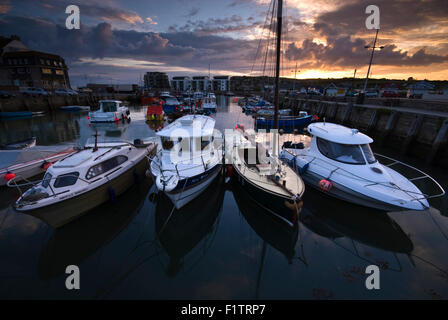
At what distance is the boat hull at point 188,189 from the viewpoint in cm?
770

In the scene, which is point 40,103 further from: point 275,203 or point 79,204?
point 275,203

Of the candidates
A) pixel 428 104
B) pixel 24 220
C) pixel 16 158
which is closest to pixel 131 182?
pixel 24 220

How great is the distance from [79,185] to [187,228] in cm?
449

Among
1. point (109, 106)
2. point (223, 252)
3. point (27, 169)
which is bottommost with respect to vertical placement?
point (223, 252)

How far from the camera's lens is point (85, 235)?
714 centimetres

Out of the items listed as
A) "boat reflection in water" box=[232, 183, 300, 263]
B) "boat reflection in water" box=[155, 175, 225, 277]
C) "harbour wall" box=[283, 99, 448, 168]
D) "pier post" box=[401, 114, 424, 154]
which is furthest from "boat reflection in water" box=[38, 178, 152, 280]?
"pier post" box=[401, 114, 424, 154]

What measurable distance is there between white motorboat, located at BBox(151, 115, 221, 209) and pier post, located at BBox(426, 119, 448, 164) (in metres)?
14.8

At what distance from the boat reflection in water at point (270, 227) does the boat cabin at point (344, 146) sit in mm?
4080

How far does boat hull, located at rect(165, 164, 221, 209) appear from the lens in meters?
7.70

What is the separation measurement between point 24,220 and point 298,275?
34.6 feet

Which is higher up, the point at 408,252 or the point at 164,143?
the point at 164,143

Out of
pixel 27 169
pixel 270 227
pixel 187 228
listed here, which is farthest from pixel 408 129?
pixel 27 169
